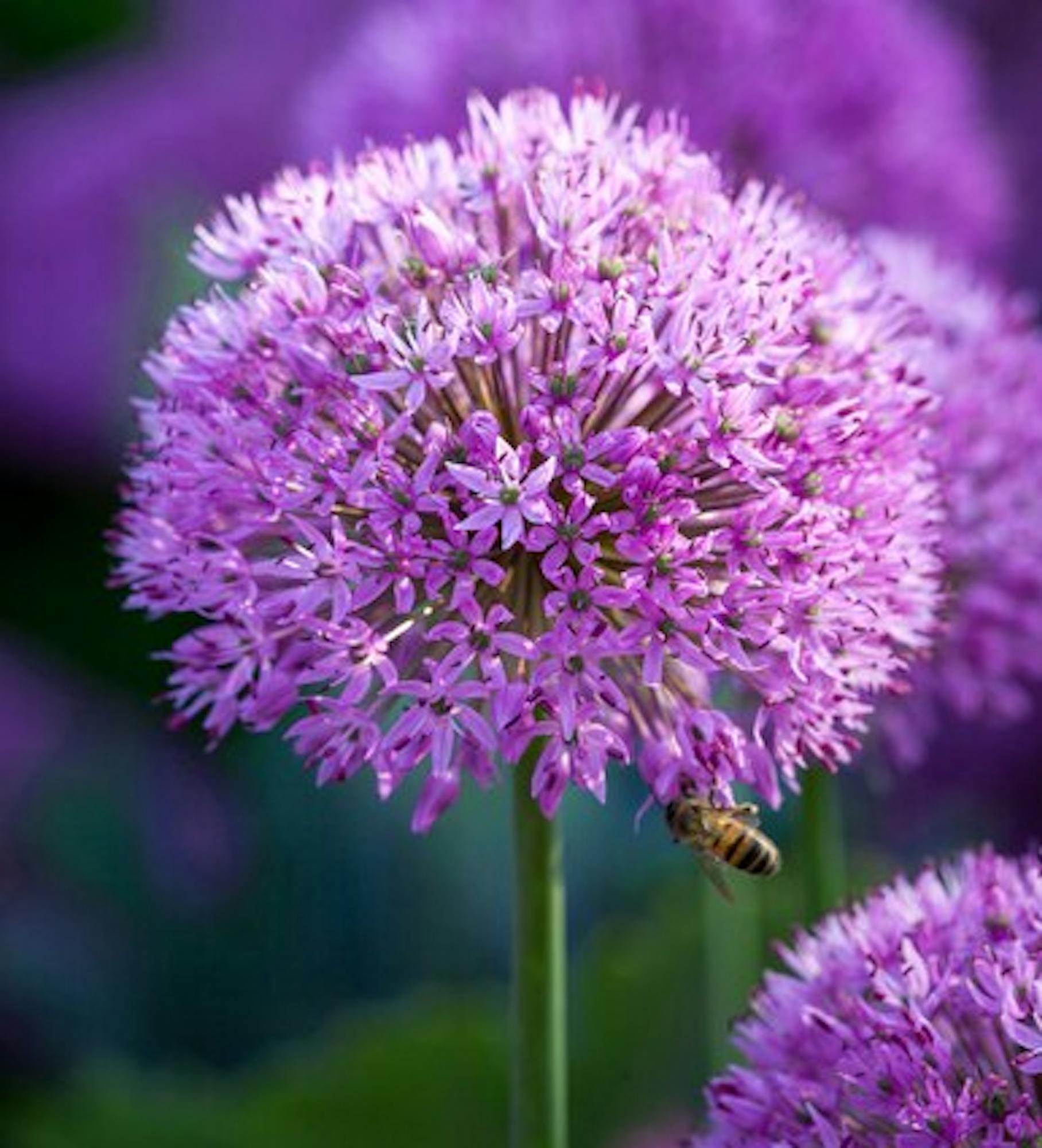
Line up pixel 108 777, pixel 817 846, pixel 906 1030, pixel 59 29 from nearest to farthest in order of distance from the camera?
pixel 906 1030 < pixel 817 846 < pixel 108 777 < pixel 59 29

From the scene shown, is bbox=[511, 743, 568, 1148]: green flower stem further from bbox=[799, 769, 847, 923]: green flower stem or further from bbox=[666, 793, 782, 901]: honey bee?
bbox=[799, 769, 847, 923]: green flower stem

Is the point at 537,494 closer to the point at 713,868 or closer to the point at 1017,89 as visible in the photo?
the point at 713,868

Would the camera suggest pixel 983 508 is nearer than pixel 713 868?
No

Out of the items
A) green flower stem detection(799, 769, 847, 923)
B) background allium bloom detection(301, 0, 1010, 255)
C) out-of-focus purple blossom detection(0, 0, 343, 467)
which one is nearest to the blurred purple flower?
out-of-focus purple blossom detection(0, 0, 343, 467)

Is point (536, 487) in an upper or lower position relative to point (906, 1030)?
upper

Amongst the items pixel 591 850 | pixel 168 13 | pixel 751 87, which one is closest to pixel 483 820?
pixel 591 850

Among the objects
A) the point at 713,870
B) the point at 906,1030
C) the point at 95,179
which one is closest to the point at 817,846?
the point at 713,870
